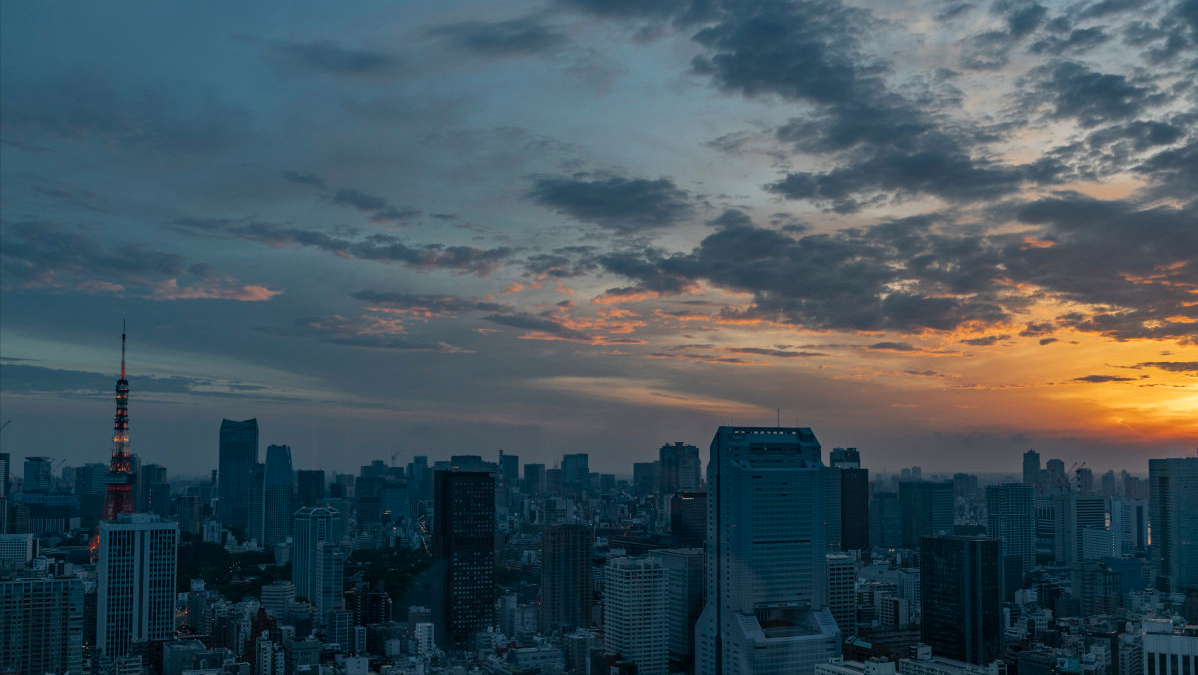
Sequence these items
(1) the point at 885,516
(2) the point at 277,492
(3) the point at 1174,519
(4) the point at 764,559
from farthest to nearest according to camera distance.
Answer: (2) the point at 277,492 < (1) the point at 885,516 < (3) the point at 1174,519 < (4) the point at 764,559

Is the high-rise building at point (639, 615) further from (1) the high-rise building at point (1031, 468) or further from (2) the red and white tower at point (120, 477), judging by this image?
(1) the high-rise building at point (1031, 468)

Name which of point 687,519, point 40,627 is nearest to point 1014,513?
point 687,519

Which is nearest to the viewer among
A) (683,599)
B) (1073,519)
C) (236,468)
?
(683,599)

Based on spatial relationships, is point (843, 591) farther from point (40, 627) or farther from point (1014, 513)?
point (1014, 513)

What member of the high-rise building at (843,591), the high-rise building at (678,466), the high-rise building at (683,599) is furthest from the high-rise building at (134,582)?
the high-rise building at (678,466)

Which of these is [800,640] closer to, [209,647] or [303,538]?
[209,647]

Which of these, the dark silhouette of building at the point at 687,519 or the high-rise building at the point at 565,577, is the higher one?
the dark silhouette of building at the point at 687,519

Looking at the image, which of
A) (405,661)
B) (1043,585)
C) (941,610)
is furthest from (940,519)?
(405,661)

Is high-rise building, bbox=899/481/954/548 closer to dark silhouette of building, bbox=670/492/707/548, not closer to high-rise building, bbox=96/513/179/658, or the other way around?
dark silhouette of building, bbox=670/492/707/548
